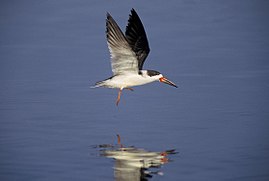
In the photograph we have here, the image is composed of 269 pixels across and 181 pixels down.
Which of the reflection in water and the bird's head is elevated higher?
the bird's head

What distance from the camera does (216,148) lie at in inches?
356

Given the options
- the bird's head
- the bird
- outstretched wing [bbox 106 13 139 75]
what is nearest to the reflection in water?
outstretched wing [bbox 106 13 139 75]

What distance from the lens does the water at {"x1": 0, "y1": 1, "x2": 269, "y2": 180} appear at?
28.3 feet

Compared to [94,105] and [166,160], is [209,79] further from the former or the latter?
[166,160]

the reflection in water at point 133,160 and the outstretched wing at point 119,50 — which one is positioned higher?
the outstretched wing at point 119,50

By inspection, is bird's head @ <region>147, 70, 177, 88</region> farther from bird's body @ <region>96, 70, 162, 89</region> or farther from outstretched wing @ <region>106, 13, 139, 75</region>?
outstretched wing @ <region>106, 13, 139, 75</region>

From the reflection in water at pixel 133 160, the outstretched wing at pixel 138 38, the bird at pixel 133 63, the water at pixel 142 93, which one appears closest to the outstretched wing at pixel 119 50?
the bird at pixel 133 63

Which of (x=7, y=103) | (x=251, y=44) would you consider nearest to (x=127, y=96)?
(x=7, y=103)

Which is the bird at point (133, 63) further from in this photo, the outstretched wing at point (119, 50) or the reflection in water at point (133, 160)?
the reflection in water at point (133, 160)

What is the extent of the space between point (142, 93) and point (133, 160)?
3.48 metres

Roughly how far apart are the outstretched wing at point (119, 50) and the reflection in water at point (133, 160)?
6.24 ft

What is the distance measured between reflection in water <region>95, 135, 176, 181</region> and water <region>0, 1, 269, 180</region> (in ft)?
0.40

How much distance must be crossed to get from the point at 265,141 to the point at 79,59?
554cm

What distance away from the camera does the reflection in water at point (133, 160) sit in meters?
8.11
